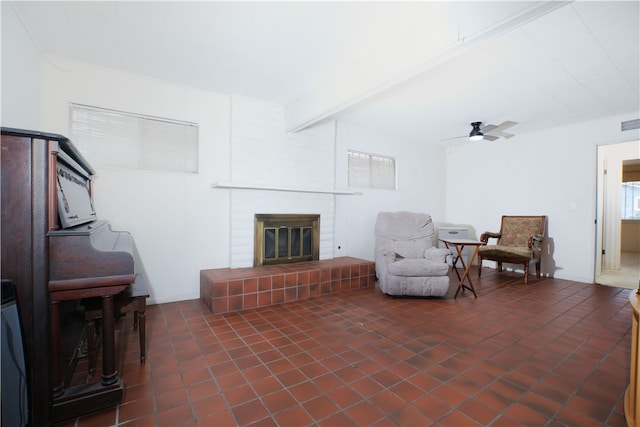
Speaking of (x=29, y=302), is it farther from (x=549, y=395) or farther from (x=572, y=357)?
(x=572, y=357)

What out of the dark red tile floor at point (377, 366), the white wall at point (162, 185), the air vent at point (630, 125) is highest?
the air vent at point (630, 125)

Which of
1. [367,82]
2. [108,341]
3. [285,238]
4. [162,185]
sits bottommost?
[108,341]

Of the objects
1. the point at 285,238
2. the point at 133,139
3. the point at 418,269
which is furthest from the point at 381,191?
the point at 133,139

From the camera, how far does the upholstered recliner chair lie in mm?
3379

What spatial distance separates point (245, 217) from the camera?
141 inches

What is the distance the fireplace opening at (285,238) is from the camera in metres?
3.63

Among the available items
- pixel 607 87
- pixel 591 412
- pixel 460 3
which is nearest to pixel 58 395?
pixel 591 412

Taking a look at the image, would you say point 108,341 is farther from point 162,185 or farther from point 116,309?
point 162,185

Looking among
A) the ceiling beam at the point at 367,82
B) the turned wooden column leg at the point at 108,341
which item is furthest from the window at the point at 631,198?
the turned wooden column leg at the point at 108,341

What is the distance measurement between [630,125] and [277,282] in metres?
5.34

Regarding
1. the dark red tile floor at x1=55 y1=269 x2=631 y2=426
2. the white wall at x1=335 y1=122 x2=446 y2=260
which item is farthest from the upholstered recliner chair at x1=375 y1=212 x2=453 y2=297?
the white wall at x1=335 y1=122 x2=446 y2=260

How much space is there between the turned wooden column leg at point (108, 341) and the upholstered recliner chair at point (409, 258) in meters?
2.74

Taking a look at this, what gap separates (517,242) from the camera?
479 cm

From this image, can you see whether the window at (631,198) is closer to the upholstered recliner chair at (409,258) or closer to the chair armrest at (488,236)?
the chair armrest at (488,236)
